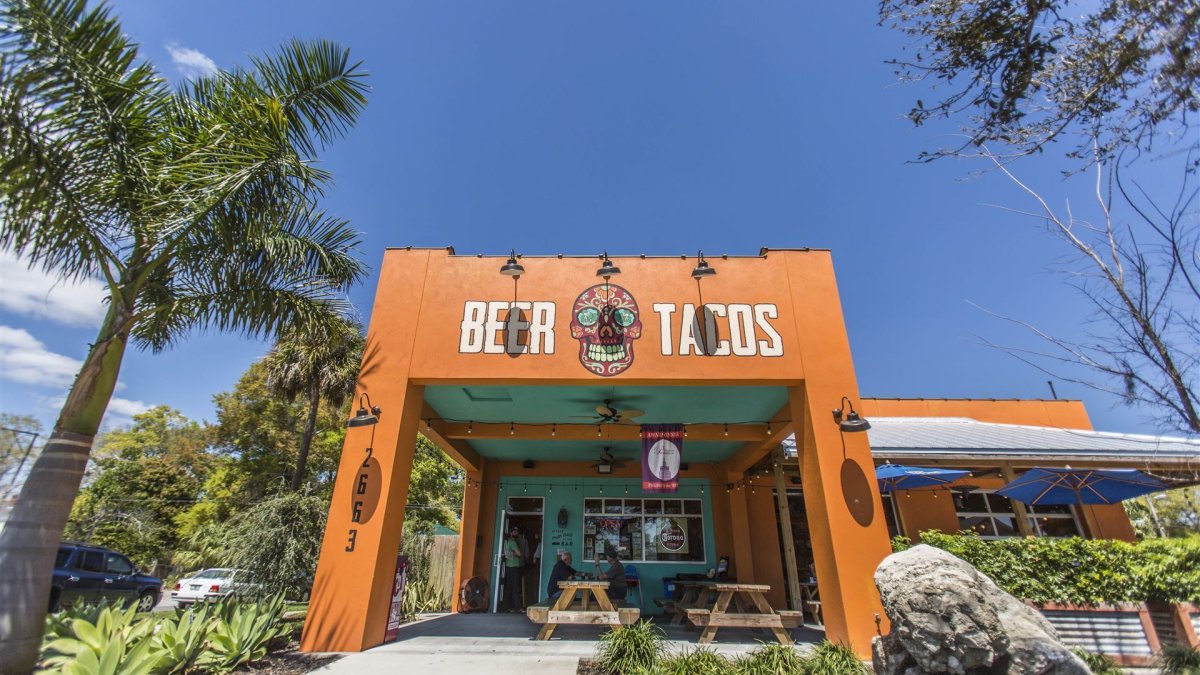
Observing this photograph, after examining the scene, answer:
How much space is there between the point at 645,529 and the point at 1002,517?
8230 millimetres

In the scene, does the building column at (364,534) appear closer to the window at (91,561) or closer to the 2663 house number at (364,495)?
the 2663 house number at (364,495)

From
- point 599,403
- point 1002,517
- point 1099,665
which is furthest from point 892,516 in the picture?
point 599,403

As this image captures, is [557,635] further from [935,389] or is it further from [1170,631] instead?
[935,389]

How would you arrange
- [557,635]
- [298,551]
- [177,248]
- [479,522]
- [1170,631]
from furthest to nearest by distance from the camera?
1. [479,522]
2. [298,551]
3. [557,635]
4. [1170,631]
5. [177,248]

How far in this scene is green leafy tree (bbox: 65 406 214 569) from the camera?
20984 mm

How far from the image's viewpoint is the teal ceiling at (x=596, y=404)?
27.0 feet

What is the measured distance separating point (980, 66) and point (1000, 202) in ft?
3.88

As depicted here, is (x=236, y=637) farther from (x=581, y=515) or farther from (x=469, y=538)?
(x=581, y=515)

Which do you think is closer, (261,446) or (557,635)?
(557,635)

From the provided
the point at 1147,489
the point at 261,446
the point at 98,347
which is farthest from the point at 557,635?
the point at 261,446

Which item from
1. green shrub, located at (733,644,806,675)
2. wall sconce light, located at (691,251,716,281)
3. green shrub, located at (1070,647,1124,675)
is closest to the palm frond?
wall sconce light, located at (691,251,716,281)

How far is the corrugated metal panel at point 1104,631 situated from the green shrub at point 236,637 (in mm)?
9454

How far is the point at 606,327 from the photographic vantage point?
7.60 m

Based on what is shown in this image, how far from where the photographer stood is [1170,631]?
19.7 ft
